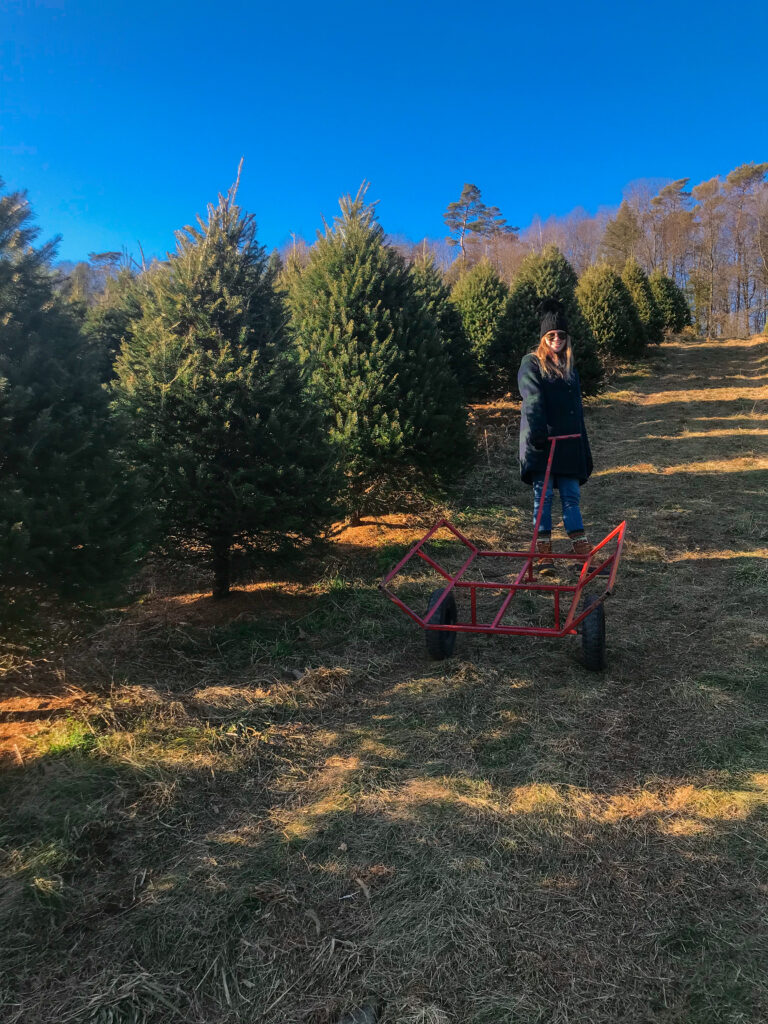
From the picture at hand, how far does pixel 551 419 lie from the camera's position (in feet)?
15.7

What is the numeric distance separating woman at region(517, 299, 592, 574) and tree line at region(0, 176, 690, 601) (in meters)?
0.33

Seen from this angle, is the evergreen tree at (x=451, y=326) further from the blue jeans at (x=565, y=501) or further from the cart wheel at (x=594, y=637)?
the cart wheel at (x=594, y=637)

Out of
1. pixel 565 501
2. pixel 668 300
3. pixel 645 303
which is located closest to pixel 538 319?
pixel 565 501

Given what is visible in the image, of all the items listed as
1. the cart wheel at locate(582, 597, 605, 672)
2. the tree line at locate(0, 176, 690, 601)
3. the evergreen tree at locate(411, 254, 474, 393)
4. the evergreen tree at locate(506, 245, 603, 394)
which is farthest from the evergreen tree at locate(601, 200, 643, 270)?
the cart wheel at locate(582, 597, 605, 672)

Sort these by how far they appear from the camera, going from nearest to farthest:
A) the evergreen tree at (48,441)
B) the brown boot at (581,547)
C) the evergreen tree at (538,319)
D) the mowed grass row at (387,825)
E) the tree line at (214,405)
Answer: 1. the mowed grass row at (387,825)
2. the evergreen tree at (48,441)
3. the tree line at (214,405)
4. the brown boot at (581,547)
5. the evergreen tree at (538,319)

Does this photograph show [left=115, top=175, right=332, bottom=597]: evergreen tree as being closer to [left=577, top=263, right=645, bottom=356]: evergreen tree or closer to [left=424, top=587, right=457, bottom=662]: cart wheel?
[left=424, top=587, right=457, bottom=662]: cart wheel

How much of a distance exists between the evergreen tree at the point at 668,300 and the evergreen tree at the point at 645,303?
1432mm

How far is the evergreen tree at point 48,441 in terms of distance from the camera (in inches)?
105

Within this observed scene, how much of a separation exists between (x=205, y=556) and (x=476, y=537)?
10.0 feet

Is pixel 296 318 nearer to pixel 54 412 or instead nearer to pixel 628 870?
pixel 54 412

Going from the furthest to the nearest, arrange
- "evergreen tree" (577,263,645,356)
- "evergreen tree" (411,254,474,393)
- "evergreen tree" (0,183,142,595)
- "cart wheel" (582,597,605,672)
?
"evergreen tree" (577,263,645,356)
"evergreen tree" (411,254,474,393)
"cart wheel" (582,597,605,672)
"evergreen tree" (0,183,142,595)

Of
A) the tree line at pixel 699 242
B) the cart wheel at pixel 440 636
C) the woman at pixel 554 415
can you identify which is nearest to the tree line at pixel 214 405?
the woman at pixel 554 415

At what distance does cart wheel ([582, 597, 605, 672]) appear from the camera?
341cm

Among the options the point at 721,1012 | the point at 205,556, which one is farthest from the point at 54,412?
the point at 721,1012
